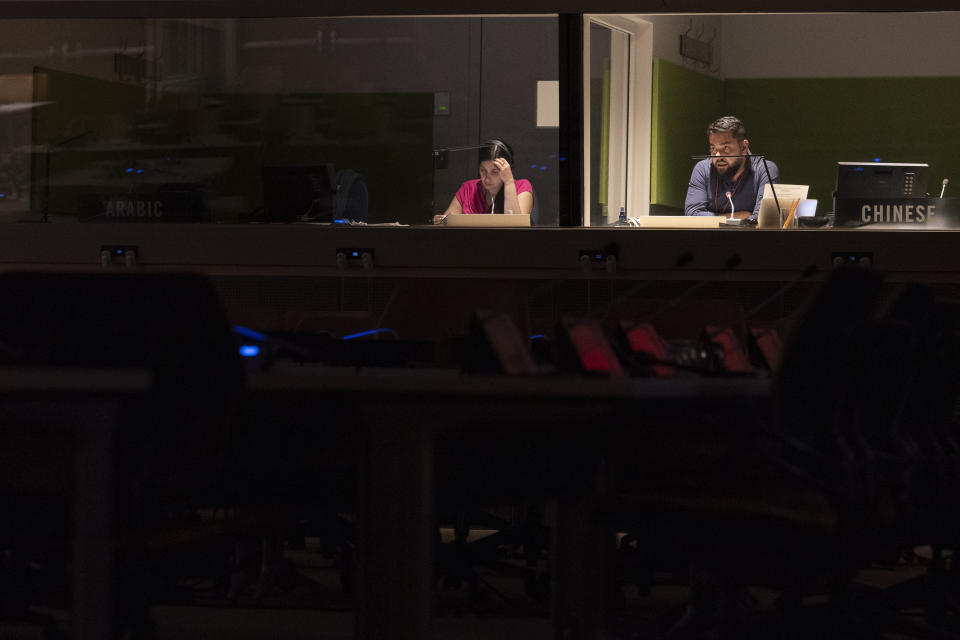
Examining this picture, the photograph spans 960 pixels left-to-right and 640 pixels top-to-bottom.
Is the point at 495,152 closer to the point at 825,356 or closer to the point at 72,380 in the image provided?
the point at 825,356

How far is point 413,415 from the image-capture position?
207cm

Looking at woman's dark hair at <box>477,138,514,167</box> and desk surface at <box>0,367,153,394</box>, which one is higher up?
woman's dark hair at <box>477,138,514,167</box>

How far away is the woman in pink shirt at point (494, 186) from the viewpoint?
6.54 meters

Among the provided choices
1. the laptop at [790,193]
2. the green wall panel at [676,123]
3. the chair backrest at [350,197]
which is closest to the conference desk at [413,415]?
the laptop at [790,193]

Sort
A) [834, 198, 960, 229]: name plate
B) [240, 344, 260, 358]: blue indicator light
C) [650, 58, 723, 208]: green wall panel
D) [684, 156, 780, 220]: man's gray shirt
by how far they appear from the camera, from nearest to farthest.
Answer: [240, 344, 260, 358]: blue indicator light → [834, 198, 960, 229]: name plate → [684, 156, 780, 220]: man's gray shirt → [650, 58, 723, 208]: green wall panel

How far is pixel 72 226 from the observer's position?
5.88m

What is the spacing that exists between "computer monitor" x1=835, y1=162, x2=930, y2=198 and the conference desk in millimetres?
3607

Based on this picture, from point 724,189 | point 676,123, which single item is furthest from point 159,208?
point 676,123

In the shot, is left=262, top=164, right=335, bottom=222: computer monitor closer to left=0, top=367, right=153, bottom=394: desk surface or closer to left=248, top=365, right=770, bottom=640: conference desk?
left=248, top=365, right=770, bottom=640: conference desk

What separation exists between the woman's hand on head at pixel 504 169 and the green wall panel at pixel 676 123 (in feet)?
4.27

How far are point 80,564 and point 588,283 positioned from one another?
3940 mm

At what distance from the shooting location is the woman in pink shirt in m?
6.54

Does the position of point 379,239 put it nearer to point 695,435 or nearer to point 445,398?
point 695,435

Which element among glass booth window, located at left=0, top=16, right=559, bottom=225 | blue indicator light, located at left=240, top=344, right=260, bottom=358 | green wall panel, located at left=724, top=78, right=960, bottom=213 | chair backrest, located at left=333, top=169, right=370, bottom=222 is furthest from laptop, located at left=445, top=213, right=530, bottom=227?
blue indicator light, located at left=240, top=344, right=260, bottom=358
